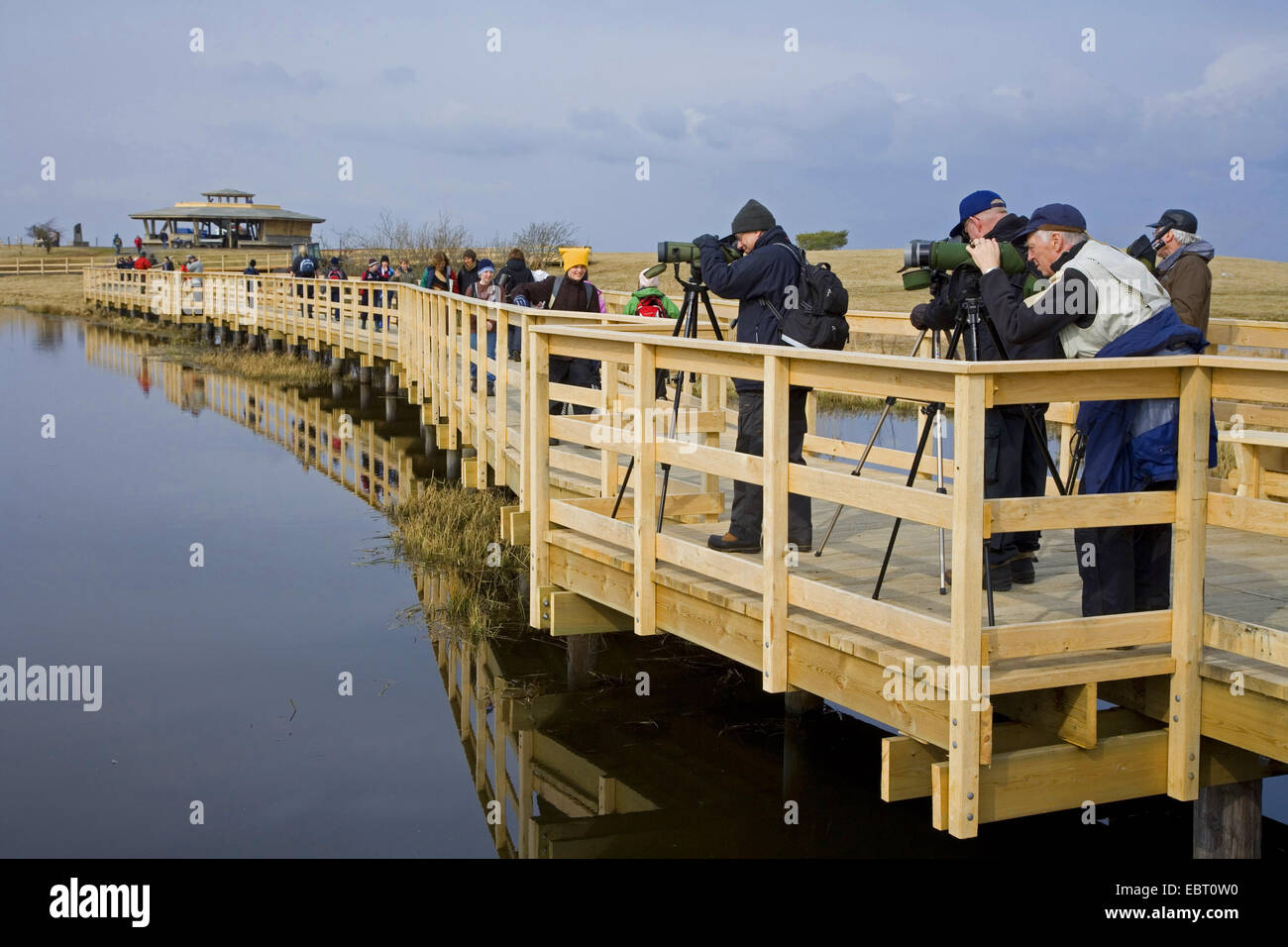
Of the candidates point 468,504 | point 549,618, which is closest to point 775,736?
point 549,618

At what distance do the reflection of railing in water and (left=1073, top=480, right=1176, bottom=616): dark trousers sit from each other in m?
12.7

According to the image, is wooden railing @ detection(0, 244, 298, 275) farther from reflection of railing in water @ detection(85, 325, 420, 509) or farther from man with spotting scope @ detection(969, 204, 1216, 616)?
man with spotting scope @ detection(969, 204, 1216, 616)

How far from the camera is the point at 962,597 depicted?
507cm

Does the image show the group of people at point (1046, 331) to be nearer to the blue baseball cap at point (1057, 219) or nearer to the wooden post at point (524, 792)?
the blue baseball cap at point (1057, 219)

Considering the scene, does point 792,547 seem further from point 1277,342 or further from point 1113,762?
point 1277,342

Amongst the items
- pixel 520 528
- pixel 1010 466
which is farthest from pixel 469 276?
pixel 1010 466

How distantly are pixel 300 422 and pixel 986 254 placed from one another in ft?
65.8

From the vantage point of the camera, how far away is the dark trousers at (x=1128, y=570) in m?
5.61

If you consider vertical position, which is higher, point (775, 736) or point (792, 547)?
point (792, 547)

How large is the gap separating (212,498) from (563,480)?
9253 mm

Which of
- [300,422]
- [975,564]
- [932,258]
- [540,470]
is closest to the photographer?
[975,564]

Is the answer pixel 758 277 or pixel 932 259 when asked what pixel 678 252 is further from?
pixel 932 259

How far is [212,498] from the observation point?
18.0m

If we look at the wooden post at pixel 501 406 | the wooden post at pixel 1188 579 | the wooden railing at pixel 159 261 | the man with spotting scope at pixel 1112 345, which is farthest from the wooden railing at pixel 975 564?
the wooden railing at pixel 159 261
